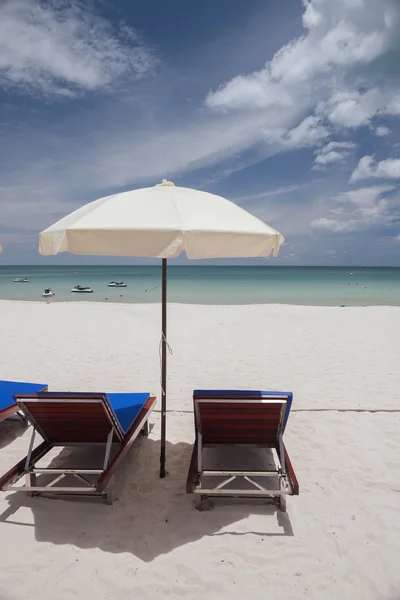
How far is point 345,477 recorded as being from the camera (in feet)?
11.8

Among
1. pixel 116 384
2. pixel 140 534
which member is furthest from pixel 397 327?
pixel 140 534

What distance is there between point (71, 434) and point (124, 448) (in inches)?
20.2

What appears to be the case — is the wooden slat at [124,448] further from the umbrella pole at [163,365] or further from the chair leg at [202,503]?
the chair leg at [202,503]

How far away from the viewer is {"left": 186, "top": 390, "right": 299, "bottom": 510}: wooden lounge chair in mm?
3004

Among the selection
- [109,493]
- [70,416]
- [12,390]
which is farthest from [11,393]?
[109,493]

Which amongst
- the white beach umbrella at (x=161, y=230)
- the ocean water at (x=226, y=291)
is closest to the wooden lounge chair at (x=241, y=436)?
the white beach umbrella at (x=161, y=230)

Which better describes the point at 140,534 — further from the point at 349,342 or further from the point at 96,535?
the point at 349,342

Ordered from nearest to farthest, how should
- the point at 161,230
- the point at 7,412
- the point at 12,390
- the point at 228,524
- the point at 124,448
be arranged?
1. the point at 161,230
2. the point at 228,524
3. the point at 124,448
4. the point at 7,412
5. the point at 12,390

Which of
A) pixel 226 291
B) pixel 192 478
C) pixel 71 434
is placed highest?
pixel 71 434

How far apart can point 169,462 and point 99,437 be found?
0.86m

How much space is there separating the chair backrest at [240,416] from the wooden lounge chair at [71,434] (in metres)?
0.76

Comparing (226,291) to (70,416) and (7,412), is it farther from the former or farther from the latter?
(70,416)

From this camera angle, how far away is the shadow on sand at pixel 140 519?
8.92 ft

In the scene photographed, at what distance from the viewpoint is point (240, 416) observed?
124 inches
